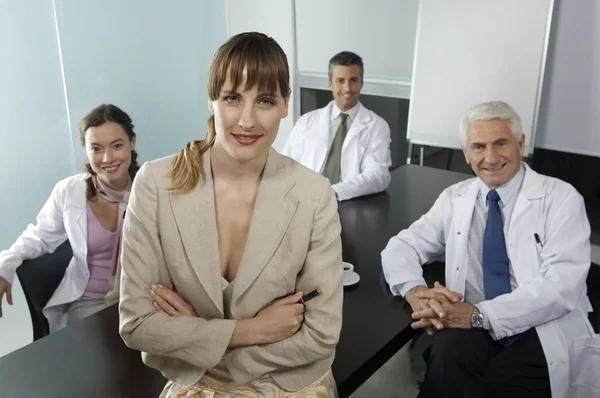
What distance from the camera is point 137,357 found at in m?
1.28

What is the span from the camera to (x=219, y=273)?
110cm

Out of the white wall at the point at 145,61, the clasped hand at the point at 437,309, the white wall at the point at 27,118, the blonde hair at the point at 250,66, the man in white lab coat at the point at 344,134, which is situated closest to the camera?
the blonde hair at the point at 250,66

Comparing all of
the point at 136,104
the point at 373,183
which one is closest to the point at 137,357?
the point at 373,183

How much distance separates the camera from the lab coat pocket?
1.60 meters

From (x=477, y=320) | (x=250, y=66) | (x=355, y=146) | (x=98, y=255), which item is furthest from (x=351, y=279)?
(x=355, y=146)

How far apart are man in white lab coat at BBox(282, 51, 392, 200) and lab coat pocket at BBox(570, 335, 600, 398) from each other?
143cm

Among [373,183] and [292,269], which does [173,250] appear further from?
[373,183]

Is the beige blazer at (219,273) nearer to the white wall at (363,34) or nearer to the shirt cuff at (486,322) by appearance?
the shirt cuff at (486,322)

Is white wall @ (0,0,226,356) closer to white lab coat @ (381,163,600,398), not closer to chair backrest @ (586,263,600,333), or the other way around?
white lab coat @ (381,163,600,398)

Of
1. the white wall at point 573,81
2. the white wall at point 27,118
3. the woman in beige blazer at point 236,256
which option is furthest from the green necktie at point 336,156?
the woman in beige blazer at point 236,256

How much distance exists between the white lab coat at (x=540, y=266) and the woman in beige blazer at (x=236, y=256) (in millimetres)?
577

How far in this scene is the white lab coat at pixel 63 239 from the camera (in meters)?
1.86

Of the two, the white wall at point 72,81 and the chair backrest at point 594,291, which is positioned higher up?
the white wall at point 72,81

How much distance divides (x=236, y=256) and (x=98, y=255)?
3.55ft
